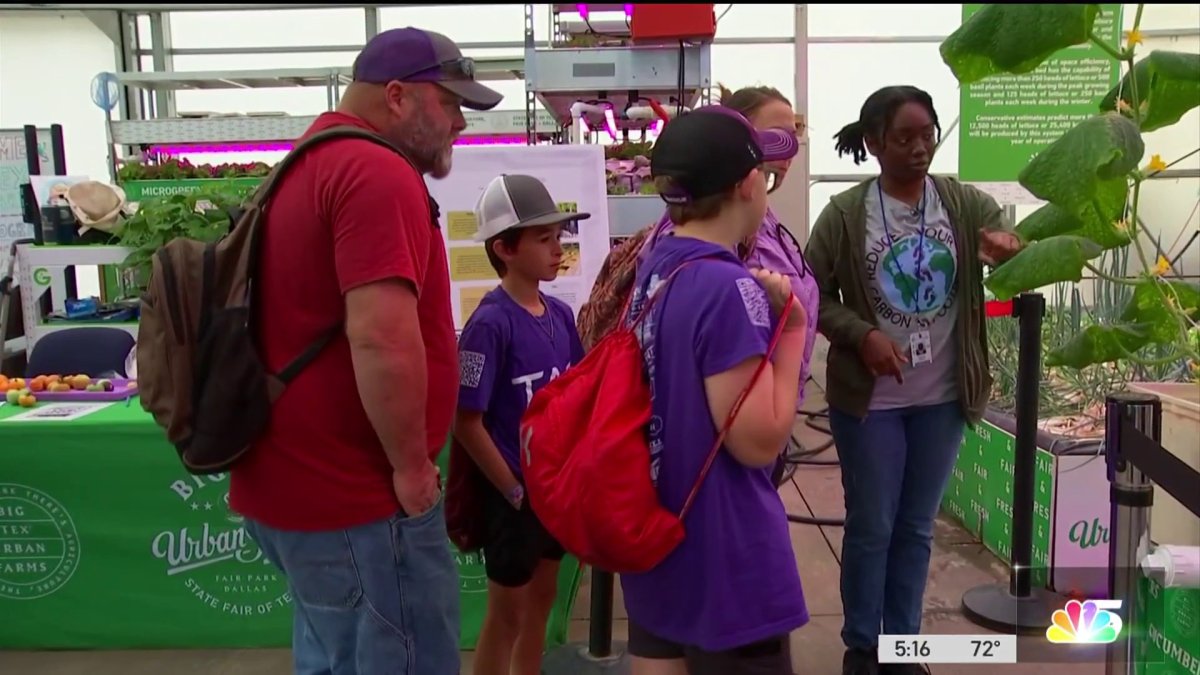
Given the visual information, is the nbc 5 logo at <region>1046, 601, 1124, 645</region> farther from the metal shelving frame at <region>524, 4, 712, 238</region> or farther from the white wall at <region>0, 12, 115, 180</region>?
the white wall at <region>0, 12, 115, 180</region>

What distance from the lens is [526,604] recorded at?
7.16 ft

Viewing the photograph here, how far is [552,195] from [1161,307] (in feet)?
6.68

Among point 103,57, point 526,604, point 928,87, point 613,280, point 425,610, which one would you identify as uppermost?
point 103,57

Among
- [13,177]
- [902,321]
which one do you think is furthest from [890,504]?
[13,177]

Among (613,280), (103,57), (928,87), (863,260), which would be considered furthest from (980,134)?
(103,57)

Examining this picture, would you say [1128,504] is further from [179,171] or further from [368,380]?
[179,171]

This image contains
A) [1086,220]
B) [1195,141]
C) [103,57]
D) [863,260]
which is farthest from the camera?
[103,57]

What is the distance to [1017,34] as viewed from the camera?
1292 mm

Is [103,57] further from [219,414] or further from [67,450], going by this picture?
[219,414]

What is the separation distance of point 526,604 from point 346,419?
904 mm

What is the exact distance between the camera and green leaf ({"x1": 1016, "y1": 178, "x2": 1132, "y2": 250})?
4.75 feet

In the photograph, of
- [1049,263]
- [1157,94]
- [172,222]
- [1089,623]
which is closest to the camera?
[1049,263]

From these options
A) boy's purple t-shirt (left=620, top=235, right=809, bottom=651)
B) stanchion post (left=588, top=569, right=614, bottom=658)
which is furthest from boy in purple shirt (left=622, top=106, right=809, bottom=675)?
stanchion post (left=588, top=569, right=614, bottom=658)

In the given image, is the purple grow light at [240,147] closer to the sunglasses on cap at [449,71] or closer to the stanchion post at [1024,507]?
the stanchion post at [1024,507]
